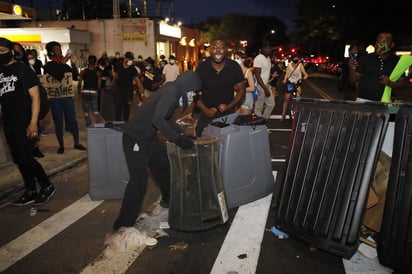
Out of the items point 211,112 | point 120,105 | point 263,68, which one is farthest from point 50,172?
point 263,68

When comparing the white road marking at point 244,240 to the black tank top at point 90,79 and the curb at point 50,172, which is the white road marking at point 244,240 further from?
the black tank top at point 90,79

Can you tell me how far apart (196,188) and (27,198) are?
8.76 ft

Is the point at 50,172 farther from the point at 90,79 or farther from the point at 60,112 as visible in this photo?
the point at 90,79

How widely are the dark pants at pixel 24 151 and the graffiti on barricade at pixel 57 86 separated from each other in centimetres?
257

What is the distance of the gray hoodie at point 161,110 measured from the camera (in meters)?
3.75

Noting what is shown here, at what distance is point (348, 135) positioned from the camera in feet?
11.3

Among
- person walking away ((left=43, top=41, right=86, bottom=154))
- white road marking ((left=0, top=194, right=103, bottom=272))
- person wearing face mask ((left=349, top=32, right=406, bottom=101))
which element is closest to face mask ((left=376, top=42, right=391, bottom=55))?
person wearing face mask ((left=349, top=32, right=406, bottom=101))

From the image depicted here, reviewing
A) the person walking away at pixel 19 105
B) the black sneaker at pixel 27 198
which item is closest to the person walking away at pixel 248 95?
the person walking away at pixel 19 105

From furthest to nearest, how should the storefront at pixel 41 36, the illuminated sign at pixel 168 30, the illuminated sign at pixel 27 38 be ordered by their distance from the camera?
1. the illuminated sign at pixel 168 30
2. the illuminated sign at pixel 27 38
3. the storefront at pixel 41 36

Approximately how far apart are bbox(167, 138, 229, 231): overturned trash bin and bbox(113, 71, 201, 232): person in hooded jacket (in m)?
0.22

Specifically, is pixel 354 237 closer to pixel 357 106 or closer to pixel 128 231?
pixel 357 106

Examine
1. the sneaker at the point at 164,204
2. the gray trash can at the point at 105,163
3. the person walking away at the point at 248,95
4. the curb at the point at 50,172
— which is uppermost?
the person walking away at the point at 248,95

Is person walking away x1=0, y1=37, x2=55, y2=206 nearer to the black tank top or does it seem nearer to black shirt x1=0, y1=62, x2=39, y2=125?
black shirt x1=0, y1=62, x2=39, y2=125

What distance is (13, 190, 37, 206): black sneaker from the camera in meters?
5.26
